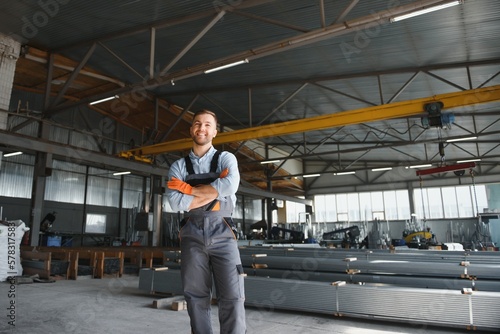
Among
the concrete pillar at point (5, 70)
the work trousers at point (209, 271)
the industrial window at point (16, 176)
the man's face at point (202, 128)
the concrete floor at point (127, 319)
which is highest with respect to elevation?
the concrete pillar at point (5, 70)

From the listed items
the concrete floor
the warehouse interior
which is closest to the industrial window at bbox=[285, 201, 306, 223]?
the warehouse interior

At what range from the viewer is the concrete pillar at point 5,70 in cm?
801

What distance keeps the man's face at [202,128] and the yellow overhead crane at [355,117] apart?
727 centimetres

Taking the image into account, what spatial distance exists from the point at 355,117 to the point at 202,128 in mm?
7382

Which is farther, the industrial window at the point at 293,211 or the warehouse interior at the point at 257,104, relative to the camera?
the industrial window at the point at 293,211

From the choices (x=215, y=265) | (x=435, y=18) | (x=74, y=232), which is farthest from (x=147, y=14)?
(x=74, y=232)

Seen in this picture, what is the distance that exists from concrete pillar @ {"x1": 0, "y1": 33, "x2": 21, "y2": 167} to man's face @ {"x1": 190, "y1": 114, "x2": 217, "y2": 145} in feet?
26.4

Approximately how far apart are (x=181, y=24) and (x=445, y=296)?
7.01 metres

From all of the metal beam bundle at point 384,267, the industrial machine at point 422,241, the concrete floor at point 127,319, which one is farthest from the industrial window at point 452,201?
the concrete floor at point 127,319

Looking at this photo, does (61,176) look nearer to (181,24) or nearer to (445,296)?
(181,24)

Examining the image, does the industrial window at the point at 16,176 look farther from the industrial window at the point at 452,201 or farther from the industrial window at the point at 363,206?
the industrial window at the point at 452,201

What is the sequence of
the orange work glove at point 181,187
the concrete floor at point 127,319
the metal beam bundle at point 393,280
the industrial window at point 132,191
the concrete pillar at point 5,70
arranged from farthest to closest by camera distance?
the industrial window at point 132,191
the concrete pillar at point 5,70
the metal beam bundle at point 393,280
the concrete floor at point 127,319
the orange work glove at point 181,187

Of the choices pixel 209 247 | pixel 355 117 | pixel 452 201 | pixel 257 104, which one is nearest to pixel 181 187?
pixel 209 247

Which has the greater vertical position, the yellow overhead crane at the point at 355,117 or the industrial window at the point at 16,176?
the yellow overhead crane at the point at 355,117
